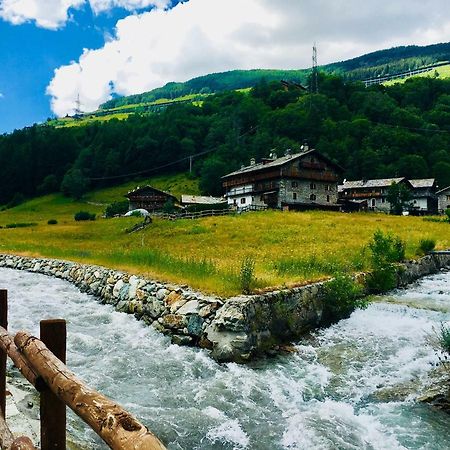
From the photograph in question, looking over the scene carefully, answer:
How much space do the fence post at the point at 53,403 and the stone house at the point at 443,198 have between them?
10723cm

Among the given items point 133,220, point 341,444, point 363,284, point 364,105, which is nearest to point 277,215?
point 133,220

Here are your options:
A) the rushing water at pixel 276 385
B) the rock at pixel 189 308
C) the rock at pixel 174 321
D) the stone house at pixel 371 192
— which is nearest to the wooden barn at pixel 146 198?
the stone house at pixel 371 192

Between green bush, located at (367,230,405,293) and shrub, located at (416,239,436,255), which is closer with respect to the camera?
green bush, located at (367,230,405,293)

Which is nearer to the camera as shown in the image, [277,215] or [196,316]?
[196,316]

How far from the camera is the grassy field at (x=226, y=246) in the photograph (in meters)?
19.8

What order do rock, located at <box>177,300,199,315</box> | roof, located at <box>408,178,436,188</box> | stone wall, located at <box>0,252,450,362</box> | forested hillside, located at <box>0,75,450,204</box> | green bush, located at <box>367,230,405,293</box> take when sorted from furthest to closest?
1. forested hillside, located at <box>0,75,450,204</box>
2. roof, located at <box>408,178,436,188</box>
3. green bush, located at <box>367,230,405,293</box>
4. rock, located at <box>177,300,199,315</box>
5. stone wall, located at <box>0,252,450,362</box>

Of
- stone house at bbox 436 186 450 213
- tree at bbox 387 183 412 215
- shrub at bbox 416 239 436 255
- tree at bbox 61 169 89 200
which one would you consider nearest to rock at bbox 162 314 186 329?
shrub at bbox 416 239 436 255

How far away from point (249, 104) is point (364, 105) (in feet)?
131

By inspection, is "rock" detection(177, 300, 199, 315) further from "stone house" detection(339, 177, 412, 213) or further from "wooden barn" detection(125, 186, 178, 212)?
"stone house" detection(339, 177, 412, 213)

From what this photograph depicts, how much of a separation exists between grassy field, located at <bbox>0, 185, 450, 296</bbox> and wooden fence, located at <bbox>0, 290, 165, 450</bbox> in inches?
437

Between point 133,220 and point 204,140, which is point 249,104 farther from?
point 133,220

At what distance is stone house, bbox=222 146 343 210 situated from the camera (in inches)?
3078

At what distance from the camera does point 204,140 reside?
154 m

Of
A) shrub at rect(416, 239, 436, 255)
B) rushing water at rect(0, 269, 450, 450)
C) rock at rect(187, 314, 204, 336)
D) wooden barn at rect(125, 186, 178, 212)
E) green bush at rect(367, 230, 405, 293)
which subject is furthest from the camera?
wooden barn at rect(125, 186, 178, 212)
